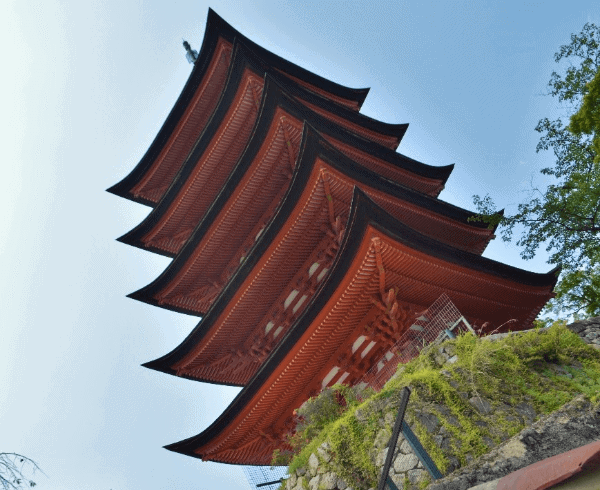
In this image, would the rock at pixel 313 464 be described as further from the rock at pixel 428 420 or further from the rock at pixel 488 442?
the rock at pixel 488 442

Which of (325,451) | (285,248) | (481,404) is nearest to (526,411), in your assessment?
(481,404)

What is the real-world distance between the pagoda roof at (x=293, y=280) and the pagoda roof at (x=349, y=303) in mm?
63

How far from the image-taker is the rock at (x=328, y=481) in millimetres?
8289

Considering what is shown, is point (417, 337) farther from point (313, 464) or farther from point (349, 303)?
point (313, 464)

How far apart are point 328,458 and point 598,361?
5.04 meters

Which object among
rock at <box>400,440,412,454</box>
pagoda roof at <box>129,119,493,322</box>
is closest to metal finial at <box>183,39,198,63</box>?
pagoda roof at <box>129,119,493,322</box>

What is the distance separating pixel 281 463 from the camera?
11.0 m

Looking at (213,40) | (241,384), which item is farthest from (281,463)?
(213,40)

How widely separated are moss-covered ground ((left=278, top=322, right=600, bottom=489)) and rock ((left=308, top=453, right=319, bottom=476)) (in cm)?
10

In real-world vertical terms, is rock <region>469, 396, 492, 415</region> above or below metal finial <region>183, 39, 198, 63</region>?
below

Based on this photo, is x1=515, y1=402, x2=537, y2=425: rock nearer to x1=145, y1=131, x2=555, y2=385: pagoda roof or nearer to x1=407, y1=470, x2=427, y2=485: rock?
x1=407, y1=470, x2=427, y2=485: rock

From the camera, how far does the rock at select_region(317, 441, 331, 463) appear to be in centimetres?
869

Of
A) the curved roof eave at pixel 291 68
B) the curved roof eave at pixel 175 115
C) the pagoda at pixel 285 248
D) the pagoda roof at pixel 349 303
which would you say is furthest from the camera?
the curved roof eave at pixel 175 115

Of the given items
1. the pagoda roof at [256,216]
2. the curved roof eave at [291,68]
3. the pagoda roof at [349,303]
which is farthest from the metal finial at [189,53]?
the pagoda roof at [349,303]
